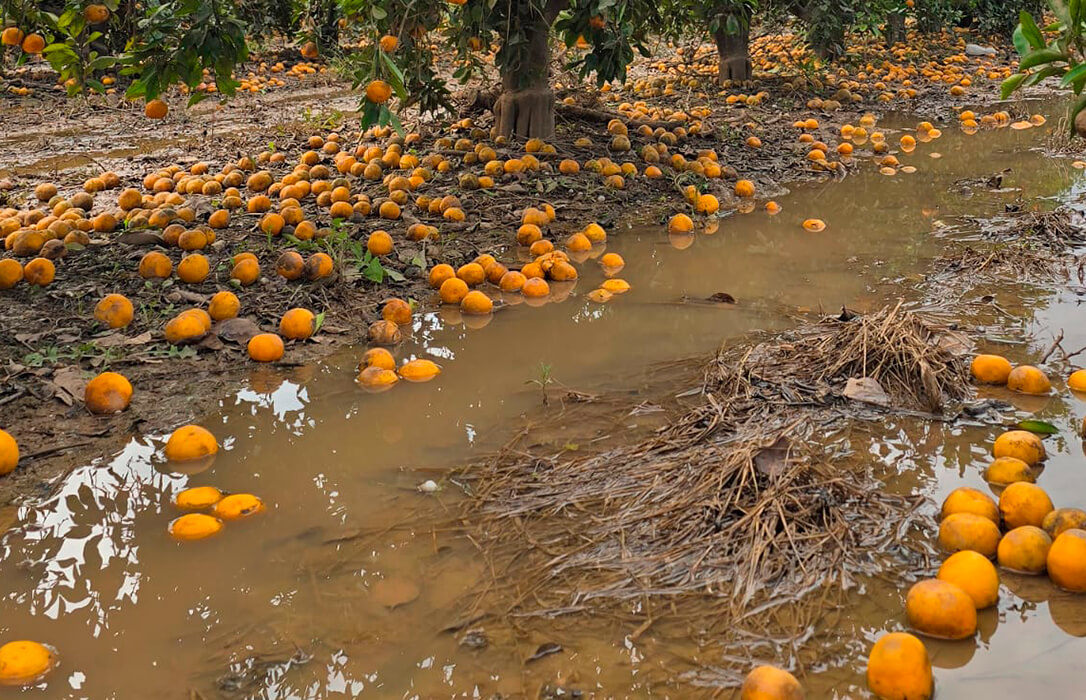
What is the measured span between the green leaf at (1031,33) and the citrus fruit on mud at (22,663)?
3.23m

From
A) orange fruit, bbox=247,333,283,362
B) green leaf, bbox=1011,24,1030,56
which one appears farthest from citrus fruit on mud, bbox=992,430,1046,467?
orange fruit, bbox=247,333,283,362

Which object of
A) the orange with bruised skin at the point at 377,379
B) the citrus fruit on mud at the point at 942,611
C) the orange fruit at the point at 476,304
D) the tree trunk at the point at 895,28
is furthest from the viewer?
the tree trunk at the point at 895,28

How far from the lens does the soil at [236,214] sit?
153 inches

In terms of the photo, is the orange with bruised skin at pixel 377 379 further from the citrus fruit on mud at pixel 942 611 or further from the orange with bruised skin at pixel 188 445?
the citrus fruit on mud at pixel 942 611

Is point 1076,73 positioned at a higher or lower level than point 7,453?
higher

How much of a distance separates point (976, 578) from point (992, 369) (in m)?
1.55

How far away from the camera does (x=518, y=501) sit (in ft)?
9.71

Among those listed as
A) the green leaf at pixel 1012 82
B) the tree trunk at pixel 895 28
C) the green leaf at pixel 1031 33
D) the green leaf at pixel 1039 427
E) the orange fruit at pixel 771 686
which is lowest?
the orange fruit at pixel 771 686

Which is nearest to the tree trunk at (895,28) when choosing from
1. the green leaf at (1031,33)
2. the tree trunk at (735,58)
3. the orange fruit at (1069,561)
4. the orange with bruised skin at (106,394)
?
the tree trunk at (735,58)

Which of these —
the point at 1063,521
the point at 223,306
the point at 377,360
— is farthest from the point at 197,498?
the point at 1063,521

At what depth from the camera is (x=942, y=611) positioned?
7.23 feet

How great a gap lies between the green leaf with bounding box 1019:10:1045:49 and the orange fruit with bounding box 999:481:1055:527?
50.8 inches

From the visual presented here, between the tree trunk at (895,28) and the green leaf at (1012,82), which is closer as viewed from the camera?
the green leaf at (1012,82)

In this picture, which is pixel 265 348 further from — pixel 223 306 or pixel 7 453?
pixel 7 453
